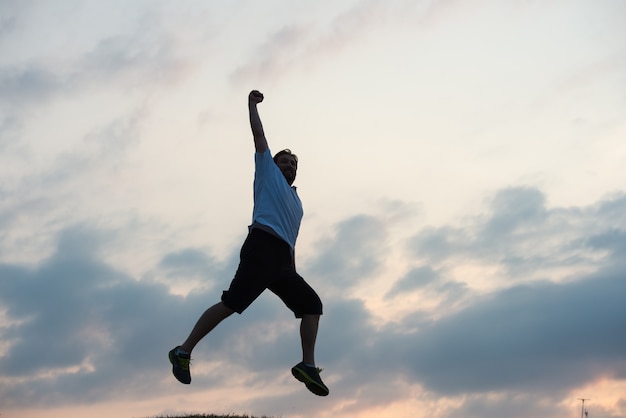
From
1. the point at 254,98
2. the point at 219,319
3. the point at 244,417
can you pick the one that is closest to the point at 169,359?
the point at 219,319

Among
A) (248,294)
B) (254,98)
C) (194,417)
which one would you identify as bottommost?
(194,417)

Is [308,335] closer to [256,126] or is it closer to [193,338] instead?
[193,338]

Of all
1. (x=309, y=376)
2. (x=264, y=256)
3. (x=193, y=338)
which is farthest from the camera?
(x=309, y=376)

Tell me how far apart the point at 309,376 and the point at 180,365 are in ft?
5.35

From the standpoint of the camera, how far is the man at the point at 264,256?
392 inches

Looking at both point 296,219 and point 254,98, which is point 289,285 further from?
point 254,98

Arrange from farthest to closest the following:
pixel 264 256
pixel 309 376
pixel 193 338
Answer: pixel 309 376
pixel 193 338
pixel 264 256

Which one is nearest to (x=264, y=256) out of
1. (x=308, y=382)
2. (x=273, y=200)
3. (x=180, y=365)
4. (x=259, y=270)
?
(x=259, y=270)

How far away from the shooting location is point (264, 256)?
999 cm

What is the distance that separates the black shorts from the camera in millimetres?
9898

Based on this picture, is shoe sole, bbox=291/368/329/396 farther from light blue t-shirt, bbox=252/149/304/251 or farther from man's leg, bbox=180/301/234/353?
light blue t-shirt, bbox=252/149/304/251

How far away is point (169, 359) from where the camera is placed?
34.1 feet

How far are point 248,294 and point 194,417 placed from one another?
3.25 metres

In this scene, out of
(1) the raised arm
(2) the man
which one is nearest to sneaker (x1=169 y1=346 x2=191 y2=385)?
(2) the man
